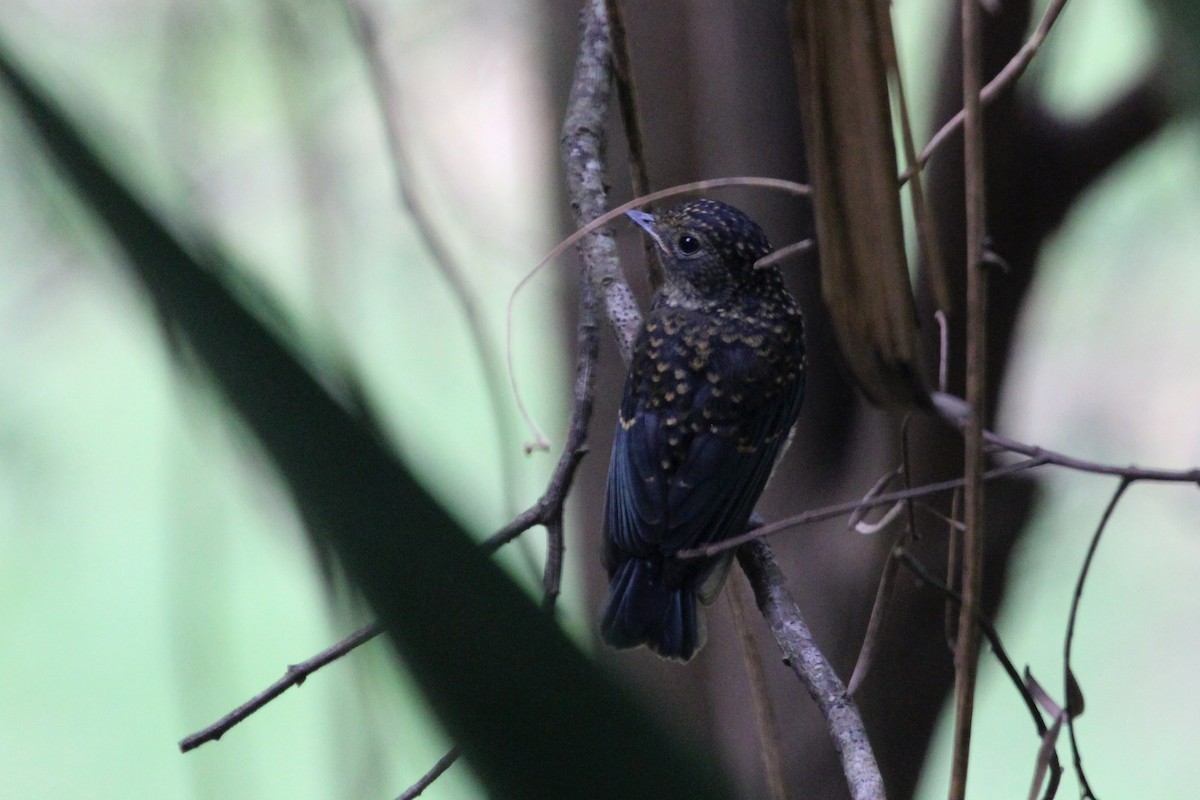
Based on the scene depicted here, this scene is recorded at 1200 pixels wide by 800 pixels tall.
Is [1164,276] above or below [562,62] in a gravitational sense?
below

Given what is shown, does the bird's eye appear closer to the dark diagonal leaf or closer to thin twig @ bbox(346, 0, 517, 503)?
thin twig @ bbox(346, 0, 517, 503)

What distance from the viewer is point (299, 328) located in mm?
220

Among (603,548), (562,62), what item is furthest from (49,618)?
(562,62)

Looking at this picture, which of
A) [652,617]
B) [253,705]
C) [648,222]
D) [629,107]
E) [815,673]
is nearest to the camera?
[253,705]

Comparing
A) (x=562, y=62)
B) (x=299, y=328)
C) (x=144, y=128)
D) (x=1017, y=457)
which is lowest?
(x=1017, y=457)

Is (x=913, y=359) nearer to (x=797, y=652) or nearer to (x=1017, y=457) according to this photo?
(x=797, y=652)

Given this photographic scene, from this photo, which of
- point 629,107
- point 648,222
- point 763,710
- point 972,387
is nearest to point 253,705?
point 763,710

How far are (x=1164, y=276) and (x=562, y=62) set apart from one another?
117 centimetres

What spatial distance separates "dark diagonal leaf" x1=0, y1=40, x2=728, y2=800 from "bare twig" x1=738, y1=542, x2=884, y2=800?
22.8 inches

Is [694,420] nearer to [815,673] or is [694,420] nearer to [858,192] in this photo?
[815,673]

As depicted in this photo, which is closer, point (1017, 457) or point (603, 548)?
point (603, 548)

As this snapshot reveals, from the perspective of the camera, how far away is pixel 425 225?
173 centimetres

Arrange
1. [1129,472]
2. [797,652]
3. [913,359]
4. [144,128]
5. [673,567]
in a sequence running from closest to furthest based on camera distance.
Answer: [913,359]
[1129,472]
[797,652]
[673,567]
[144,128]

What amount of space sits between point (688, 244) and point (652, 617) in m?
0.53
